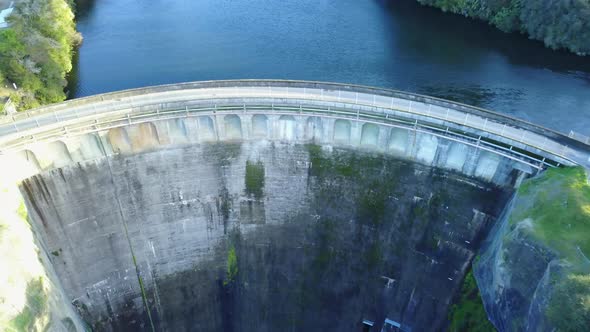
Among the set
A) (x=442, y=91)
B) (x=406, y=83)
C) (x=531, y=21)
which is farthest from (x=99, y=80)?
(x=531, y=21)

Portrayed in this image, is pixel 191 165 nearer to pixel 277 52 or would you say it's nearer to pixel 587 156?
pixel 587 156

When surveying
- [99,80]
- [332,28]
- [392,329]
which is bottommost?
[392,329]

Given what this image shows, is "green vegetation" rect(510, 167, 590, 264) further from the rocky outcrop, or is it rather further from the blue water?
the blue water

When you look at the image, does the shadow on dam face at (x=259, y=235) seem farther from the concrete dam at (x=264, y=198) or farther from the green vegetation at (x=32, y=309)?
the green vegetation at (x=32, y=309)

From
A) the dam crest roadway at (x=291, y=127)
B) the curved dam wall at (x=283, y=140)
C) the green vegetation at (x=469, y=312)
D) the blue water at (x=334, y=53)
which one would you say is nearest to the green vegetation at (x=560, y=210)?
the dam crest roadway at (x=291, y=127)

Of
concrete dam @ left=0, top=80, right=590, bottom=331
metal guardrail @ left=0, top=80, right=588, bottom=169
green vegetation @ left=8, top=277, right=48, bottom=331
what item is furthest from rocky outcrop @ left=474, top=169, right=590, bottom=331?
green vegetation @ left=8, top=277, right=48, bottom=331
